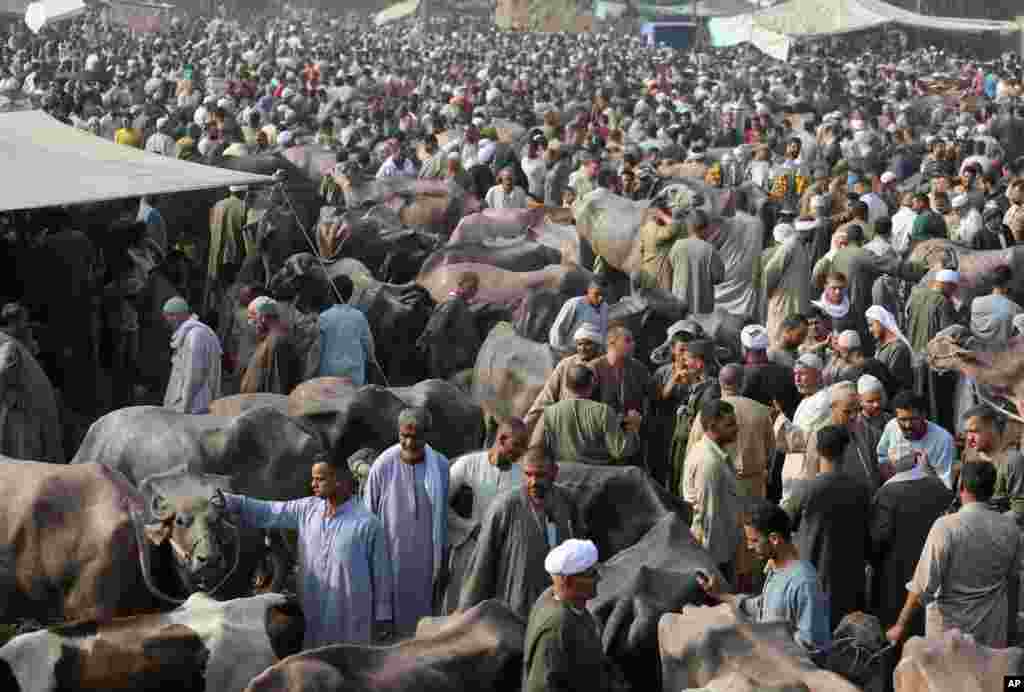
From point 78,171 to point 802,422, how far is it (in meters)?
5.88

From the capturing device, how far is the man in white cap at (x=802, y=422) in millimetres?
9352

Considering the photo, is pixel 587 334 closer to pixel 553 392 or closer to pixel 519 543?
pixel 553 392

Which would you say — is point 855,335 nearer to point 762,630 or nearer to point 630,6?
point 762,630

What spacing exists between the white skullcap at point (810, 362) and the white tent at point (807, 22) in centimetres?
2964

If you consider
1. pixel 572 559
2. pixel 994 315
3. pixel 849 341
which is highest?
pixel 572 559

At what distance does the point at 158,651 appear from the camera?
6684mm

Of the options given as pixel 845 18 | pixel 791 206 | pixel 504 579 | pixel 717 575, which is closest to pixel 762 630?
pixel 717 575

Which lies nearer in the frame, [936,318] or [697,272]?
[936,318]

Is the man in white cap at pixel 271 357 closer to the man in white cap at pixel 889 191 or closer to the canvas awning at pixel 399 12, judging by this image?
the man in white cap at pixel 889 191

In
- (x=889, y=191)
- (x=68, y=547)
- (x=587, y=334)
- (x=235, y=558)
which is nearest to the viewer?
(x=235, y=558)

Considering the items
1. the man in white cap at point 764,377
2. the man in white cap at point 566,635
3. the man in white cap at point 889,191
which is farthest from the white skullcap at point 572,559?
the man in white cap at point 889,191

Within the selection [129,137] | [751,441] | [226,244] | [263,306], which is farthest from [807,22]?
[751,441]

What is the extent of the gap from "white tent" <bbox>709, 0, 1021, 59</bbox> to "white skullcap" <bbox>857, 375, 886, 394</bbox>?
30237 millimetres

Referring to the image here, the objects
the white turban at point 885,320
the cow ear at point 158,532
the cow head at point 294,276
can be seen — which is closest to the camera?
the cow ear at point 158,532
